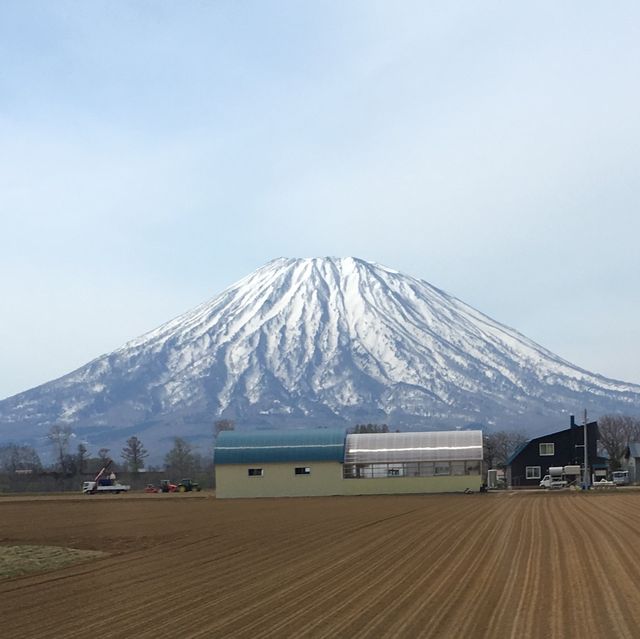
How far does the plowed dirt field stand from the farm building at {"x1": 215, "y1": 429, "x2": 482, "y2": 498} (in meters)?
41.5

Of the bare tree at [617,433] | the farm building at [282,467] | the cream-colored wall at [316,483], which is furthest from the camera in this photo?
the bare tree at [617,433]

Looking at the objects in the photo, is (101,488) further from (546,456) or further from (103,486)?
(546,456)

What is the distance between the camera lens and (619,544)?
98.6 ft

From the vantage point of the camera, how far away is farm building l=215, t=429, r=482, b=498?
83.2 m

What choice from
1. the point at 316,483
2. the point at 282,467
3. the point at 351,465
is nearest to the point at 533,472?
the point at 351,465

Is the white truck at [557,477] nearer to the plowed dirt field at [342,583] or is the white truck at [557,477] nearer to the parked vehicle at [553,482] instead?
the parked vehicle at [553,482]

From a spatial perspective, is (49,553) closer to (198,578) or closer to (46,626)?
(198,578)

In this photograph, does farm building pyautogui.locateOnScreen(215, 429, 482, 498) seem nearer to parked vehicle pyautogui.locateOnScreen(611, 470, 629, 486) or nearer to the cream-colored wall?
the cream-colored wall

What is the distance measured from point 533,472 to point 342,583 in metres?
88.6

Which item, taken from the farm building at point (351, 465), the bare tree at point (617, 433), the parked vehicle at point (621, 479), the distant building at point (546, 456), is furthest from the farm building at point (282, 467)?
the bare tree at point (617, 433)

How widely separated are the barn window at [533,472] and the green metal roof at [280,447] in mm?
29025

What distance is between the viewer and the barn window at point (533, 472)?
10731cm

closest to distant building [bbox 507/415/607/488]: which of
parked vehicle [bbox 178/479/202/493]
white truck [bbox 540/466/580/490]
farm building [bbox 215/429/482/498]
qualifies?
white truck [bbox 540/466/580/490]

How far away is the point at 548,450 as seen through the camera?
108 m
